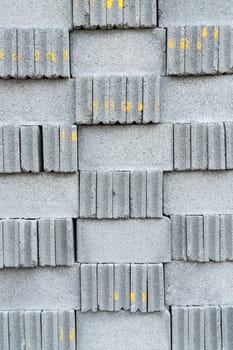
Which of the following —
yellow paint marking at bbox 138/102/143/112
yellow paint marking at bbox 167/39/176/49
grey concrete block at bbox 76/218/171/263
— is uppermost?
yellow paint marking at bbox 167/39/176/49

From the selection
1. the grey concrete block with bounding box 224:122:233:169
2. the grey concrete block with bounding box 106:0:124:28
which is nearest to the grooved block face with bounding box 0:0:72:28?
the grey concrete block with bounding box 106:0:124:28

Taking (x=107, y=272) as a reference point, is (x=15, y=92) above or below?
above

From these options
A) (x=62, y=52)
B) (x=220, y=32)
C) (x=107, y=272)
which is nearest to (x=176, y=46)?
(x=220, y=32)

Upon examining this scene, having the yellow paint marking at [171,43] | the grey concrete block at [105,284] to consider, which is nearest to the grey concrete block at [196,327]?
the grey concrete block at [105,284]

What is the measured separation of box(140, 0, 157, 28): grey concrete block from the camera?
120cm

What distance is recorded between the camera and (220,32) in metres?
1.21

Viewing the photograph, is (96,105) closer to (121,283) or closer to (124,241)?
(124,241)

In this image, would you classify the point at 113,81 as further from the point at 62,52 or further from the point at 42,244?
the point at 42,244

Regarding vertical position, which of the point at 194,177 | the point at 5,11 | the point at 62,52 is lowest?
the point at 194,177

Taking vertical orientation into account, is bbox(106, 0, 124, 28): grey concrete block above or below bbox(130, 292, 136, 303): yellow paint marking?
above

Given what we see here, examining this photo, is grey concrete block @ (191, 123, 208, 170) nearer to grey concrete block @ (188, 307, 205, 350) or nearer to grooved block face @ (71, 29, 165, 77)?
grooved block face @ (71, 29, 165, 77)

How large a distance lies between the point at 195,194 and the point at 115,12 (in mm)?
610

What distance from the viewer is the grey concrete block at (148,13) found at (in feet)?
3.92

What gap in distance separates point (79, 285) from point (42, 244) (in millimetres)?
178
